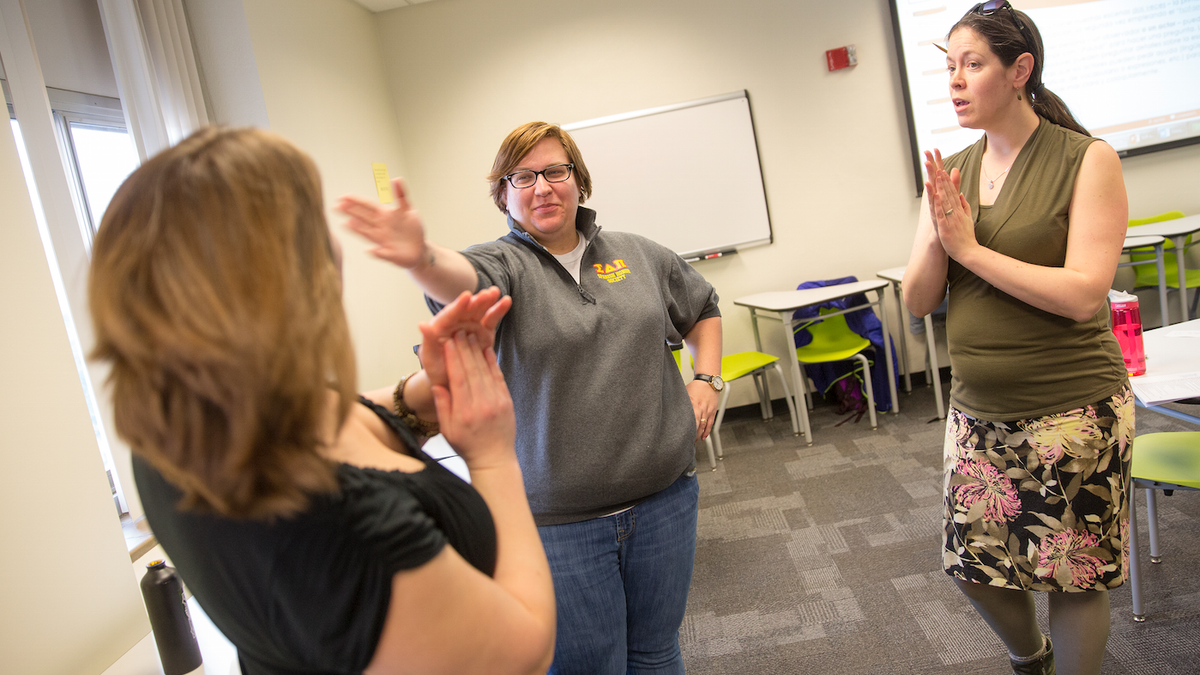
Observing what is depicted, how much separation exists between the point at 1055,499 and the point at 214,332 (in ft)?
4.96

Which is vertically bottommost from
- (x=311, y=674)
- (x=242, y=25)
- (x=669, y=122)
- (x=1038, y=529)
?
(x=1038, y=529)

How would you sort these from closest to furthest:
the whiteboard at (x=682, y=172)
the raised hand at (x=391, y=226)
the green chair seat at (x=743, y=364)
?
the raised hand at (x=391, y=226), the green chair seat at (x=743, y=364), the whiteboard at (x=682, y=172)

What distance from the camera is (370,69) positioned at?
4285mm

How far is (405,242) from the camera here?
1.02 metres

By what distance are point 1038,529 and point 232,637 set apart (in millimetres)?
1444

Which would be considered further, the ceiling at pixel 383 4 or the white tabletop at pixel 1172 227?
the ceiling at pixel 383 4

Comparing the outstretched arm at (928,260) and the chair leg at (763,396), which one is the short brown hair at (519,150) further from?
the chair leg at (763,396)

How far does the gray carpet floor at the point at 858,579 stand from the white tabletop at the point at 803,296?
0.80 meters

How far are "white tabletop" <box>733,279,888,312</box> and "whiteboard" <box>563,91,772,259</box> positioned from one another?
47 cm

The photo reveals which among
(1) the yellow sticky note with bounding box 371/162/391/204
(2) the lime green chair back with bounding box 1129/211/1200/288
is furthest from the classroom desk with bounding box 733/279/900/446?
(1) the yellow sticky note with bounding box 371/162/391/204

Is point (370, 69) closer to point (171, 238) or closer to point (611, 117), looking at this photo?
point (611, 117)

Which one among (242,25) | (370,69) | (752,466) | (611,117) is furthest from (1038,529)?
(370,69)

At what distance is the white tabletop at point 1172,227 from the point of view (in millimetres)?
3826

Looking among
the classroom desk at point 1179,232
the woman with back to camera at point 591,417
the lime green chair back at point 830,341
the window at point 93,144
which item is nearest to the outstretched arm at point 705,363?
the woman with back to camera at point 591,417
